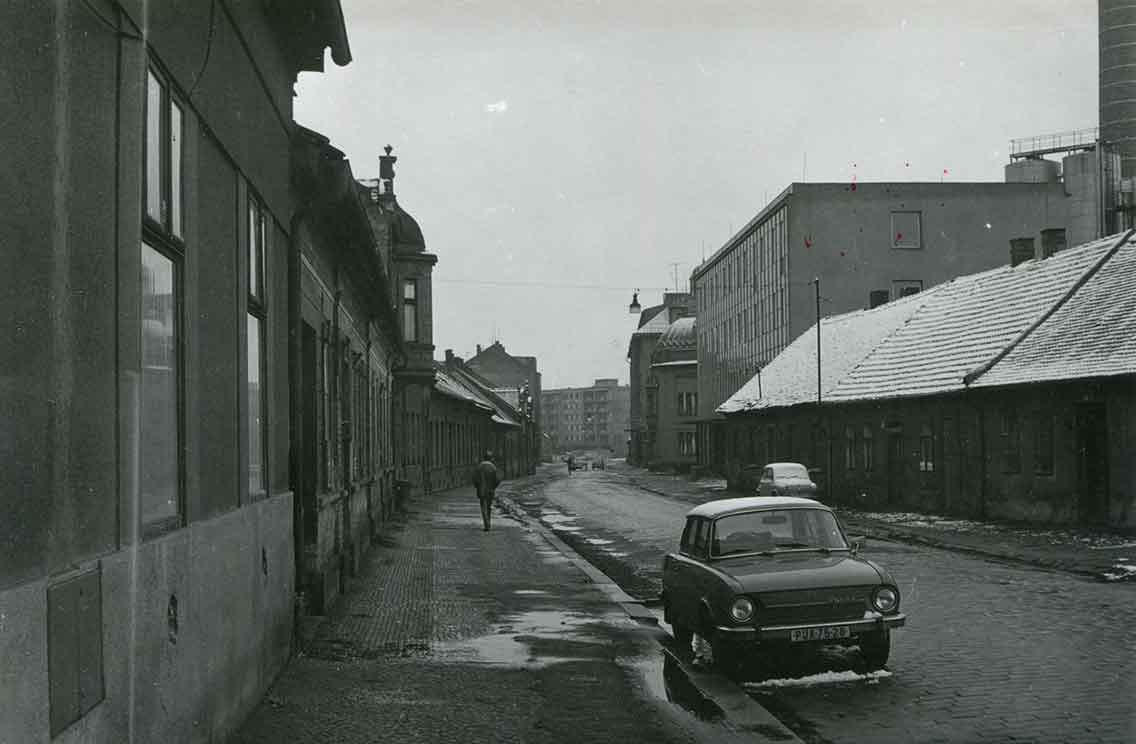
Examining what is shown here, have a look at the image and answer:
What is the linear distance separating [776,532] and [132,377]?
733 centimetres

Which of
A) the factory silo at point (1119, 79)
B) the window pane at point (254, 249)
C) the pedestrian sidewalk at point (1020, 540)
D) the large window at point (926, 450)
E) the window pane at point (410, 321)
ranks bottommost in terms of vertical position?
the pedestrian sidewalk at point (1020, 540)

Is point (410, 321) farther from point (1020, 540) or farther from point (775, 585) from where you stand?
point (775, 585)

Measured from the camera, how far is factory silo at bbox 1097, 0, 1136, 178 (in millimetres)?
62719

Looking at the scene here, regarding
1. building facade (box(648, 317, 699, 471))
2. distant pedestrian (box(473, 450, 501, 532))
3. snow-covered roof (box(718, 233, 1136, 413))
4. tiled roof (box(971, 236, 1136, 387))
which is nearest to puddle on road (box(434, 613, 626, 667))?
distant pedestrian (box(473, 450, 501, 532))

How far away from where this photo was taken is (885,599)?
1027cm

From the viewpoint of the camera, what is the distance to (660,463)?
97.6m

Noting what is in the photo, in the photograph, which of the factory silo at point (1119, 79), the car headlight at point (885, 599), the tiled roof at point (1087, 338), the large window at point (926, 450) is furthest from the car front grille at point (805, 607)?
the factory silo at point (1119, 79)

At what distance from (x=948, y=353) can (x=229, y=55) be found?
2897 centimetres

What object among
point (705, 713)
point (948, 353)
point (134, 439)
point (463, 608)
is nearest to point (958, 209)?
point (948, 353)

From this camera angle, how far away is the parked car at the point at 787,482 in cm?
3675

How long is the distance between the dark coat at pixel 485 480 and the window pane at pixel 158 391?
22.3 meters

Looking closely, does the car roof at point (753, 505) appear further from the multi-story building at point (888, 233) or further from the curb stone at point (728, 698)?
the multi-story building at point (888, 233)

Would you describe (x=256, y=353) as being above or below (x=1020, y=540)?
above

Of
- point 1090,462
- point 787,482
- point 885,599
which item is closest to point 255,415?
point 885,599
